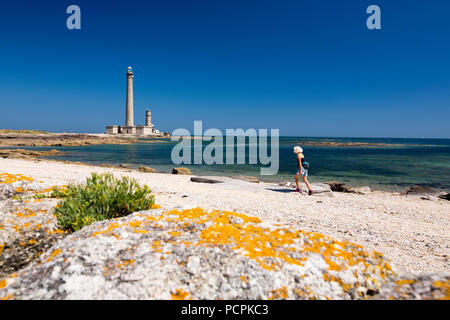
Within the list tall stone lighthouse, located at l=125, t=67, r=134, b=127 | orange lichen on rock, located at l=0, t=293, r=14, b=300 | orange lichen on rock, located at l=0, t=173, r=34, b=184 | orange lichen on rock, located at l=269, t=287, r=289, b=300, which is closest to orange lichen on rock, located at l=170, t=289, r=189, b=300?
orange lichen on rock, located at l=269, t=287, r=289, b=300

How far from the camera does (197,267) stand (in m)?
2.29

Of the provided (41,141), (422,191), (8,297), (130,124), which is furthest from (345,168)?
(130,124)

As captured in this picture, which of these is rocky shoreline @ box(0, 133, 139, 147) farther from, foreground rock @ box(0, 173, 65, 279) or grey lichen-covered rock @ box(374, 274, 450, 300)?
grey lichen-covered rock @ box(374, 274, 450, 300)

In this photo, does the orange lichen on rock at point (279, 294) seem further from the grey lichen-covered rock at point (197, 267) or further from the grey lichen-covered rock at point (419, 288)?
the grey lichen-covered rock at point (419, 288)

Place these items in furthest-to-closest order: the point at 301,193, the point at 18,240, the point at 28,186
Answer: the point at 301,193 → the point at 28,186 → the point at 18,240

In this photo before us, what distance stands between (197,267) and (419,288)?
182cm

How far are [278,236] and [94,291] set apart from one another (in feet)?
6.07

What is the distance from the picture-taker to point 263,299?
80.5 inches

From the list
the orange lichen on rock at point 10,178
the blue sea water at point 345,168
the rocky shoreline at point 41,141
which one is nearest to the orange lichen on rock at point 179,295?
the orange lichen on rock at point 10,178

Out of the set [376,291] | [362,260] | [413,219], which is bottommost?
[413,219]

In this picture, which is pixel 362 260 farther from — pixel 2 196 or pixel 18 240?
pixel 2 196

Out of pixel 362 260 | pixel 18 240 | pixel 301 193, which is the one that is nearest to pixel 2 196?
pixel 18 240

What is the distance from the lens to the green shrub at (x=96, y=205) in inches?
138

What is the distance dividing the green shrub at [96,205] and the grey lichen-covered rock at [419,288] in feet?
11.2
